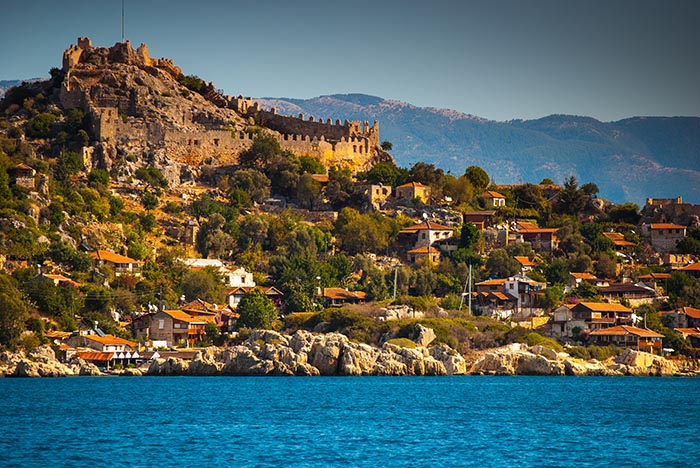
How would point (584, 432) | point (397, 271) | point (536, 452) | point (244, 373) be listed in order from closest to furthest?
point (536, 452), point (584, 432), point (244, 373), point (397, 271)

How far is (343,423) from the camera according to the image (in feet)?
144

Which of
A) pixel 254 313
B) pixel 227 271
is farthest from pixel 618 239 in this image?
pixel 254 313

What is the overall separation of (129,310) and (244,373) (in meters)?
9.20

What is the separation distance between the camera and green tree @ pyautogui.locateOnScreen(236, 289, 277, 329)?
69.6 meters

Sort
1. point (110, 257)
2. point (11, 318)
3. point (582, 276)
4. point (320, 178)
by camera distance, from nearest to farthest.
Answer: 1. point (11, 318)
2. point (110, 257)
3. point (582, 276)
4. point (320, 178)

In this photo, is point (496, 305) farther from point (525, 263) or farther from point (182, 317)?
point (182, 317)

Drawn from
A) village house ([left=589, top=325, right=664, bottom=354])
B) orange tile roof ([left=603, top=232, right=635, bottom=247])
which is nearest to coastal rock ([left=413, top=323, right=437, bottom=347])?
village house ([left=589, top=325, right=664, bottom=354])

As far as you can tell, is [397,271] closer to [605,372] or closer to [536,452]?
[605,372]

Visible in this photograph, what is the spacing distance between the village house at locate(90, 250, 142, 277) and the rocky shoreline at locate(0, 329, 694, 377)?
9.79 m

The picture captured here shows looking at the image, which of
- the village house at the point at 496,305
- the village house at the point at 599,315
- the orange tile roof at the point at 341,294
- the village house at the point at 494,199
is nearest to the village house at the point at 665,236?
the village house at the point at 494,199

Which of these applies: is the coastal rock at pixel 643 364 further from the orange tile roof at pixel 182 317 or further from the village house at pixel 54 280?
the village house at pixel 54 280

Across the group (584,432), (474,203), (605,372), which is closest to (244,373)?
(605,372)

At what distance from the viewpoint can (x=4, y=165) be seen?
76812 millimetres

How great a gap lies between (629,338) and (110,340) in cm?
2853
